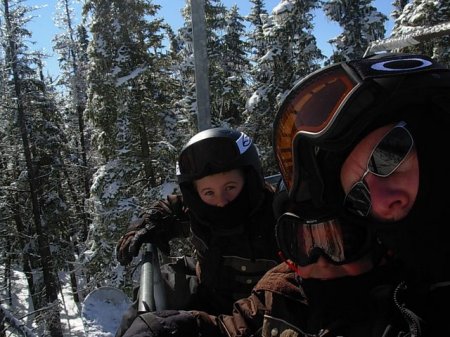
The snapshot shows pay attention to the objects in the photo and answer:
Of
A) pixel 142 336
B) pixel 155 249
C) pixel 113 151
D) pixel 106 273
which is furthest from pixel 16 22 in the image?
pixel 142 336

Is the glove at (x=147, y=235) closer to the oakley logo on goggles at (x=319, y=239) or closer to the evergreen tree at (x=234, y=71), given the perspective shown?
the oakley logo on goggles at (x=319, y=239)

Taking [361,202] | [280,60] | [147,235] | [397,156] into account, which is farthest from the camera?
[280,60]

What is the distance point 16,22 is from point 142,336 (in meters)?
20.9

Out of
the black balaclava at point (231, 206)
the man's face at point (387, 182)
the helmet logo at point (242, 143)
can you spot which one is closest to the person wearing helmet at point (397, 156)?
the man's face at point (387, 182)

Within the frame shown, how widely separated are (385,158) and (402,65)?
0.95ft

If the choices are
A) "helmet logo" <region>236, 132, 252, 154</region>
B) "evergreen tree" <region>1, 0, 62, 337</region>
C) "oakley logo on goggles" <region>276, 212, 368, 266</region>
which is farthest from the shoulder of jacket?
"evergreen tree" <region>1, 0, 62, 337</region>

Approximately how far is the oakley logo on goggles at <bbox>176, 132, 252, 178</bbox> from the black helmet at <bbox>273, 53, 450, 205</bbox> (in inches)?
70.1

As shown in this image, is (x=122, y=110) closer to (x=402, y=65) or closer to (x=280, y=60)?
(x=280, y=60)

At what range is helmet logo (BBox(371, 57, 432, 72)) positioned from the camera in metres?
1.29

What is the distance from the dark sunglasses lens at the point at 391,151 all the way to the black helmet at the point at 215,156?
85.2 inches

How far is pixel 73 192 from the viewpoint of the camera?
3203 centimetres

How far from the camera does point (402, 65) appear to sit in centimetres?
131

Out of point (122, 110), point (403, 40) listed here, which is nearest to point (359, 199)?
point (403, 40)

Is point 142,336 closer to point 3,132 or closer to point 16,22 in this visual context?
point 16,22
